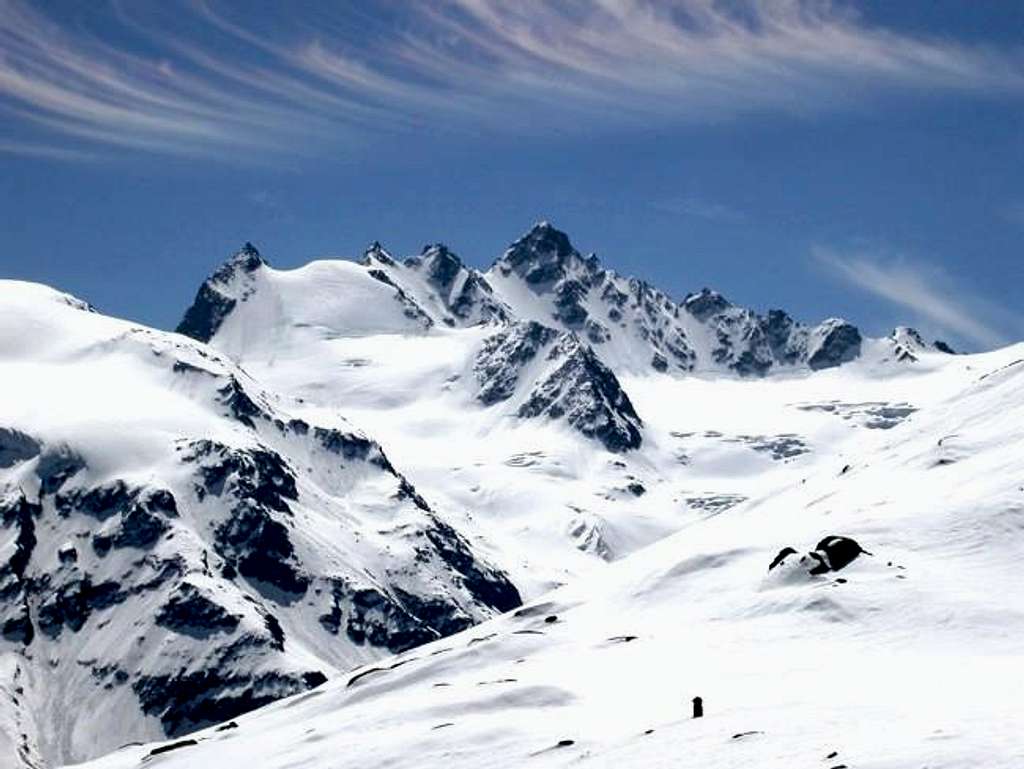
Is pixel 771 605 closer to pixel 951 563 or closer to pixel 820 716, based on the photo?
pixel 951 563

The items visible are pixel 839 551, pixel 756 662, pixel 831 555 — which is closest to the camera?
pixel 756 662

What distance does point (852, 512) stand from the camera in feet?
415

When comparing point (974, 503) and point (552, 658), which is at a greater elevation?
point (974, 503)

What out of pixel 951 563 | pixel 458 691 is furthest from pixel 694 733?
pixel 951 563

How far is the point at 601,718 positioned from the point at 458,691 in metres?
21.6

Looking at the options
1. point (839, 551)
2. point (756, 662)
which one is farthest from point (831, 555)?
point (756, 662)

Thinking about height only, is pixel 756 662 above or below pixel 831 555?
below

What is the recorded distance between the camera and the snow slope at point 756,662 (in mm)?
60969

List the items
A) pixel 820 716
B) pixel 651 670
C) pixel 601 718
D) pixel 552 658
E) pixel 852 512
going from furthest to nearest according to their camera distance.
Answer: pixel 852 512 < pixel 552 658 < pixel 651 670 < pixel 601 718 < pixel 820 716

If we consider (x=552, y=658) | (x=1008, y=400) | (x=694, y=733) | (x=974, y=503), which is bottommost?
(x=694, y=733)

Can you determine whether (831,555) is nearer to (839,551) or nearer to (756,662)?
(839,551)

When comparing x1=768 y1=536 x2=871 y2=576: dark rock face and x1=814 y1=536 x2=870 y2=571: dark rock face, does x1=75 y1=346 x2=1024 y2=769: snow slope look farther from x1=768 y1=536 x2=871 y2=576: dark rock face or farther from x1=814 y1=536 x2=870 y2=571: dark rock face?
x1=814 y1=536 x2=870 y2=571: dark rock face

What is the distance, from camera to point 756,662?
8512 centimetres

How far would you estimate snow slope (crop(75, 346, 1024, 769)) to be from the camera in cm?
6097
